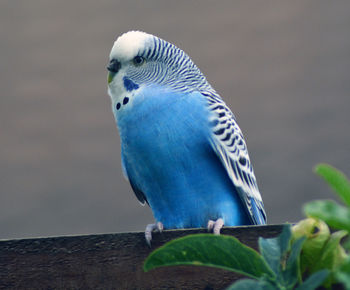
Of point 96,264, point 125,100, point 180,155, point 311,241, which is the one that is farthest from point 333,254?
point 125,100

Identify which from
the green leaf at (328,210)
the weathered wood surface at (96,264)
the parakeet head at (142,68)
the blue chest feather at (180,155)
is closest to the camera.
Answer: the green leaf at (328,210)

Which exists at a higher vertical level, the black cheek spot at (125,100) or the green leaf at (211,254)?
the green leaf at (211,254)

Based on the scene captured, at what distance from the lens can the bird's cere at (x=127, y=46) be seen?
1.20 m

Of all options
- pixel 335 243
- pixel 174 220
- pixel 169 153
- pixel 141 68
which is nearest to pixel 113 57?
pixel 141 68

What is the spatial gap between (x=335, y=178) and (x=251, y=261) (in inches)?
2.6

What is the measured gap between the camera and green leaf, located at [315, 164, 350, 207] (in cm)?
19

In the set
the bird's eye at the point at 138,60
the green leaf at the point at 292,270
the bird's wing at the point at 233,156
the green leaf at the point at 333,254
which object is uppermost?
the bird's eye at the point at 138,60

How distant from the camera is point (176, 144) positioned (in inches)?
42.7

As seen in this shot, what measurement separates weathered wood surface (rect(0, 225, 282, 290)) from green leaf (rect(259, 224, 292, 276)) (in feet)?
0.67

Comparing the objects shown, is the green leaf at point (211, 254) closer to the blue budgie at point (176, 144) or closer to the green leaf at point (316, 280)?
the green leaf at point (316, 280)

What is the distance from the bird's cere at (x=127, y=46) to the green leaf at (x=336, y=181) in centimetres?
105

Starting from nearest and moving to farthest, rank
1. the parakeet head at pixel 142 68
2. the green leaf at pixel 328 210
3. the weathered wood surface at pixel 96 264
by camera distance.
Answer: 1. the green leaf at pixel 328 210
2. the weathered wood surface at pixel 96 264
3. the parakeet head at pixel 142 68

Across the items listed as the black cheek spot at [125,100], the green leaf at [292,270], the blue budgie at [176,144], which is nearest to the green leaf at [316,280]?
the green leaf at [292,270]

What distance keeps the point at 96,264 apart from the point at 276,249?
273mm
